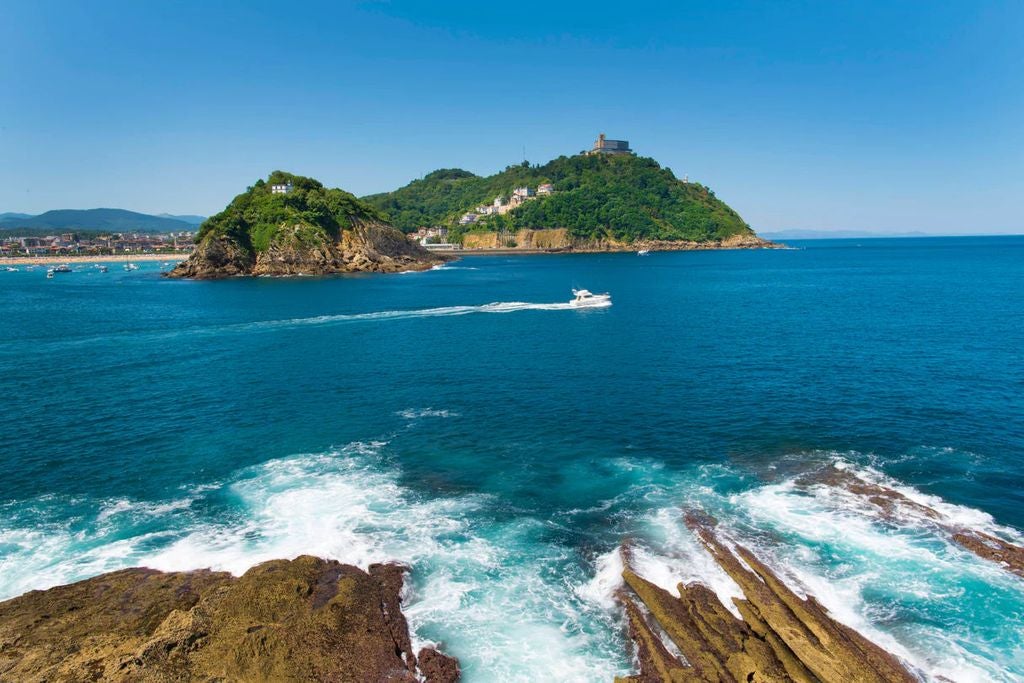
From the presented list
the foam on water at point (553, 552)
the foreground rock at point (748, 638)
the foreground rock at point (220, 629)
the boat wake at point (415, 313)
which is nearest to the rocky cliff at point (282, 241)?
the boat wake at point (415, 313)

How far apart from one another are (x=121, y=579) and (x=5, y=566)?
7198 mm

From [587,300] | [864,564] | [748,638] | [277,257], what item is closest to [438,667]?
[748,638]

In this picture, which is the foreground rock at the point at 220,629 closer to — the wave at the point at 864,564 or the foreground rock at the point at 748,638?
the foreground rock at the point at 748,638

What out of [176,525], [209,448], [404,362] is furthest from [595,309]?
[176,525]

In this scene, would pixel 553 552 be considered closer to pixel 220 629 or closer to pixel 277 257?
pixel 220 629

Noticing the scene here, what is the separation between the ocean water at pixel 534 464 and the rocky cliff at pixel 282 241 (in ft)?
317

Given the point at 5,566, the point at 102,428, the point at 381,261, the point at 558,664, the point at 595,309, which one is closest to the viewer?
the point at 558,664

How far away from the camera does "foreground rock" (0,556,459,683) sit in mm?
Answer: 20031

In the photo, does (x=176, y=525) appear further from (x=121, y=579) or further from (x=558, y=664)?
(x=558, y=664)

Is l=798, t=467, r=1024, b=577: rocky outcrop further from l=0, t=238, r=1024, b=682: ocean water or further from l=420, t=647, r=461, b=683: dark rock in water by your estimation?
l=420, t=647, r=461, b=683: dark rock in water

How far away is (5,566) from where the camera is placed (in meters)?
27.5

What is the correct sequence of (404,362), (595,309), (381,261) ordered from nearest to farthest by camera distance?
1. (404,362)
2. (595,309)
3. (381,261)

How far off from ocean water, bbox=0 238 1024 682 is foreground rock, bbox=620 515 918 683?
1140 millimetres

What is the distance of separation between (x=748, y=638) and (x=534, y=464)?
19.3m
